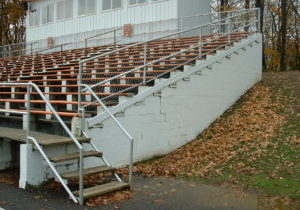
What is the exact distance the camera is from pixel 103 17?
2181cm

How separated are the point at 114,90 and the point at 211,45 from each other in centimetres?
482

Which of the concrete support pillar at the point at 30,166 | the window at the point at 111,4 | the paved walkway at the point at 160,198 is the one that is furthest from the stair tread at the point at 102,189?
the window at the point at 111,4

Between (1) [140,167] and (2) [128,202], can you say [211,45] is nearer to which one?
(1) [140,167]

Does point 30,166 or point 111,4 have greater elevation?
point 111,4

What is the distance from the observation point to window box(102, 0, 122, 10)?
21.1 metres

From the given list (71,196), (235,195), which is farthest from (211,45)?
(71,196)

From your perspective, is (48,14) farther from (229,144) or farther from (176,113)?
(229,144)

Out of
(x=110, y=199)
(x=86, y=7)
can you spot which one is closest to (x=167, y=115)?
(x=110, y=199)

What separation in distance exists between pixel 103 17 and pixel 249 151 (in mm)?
15281

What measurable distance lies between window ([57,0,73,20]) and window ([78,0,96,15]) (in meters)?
0.97

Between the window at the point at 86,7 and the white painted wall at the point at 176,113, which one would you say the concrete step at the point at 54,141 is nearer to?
the white painted wall at the point at 176,113

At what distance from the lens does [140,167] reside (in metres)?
8.62

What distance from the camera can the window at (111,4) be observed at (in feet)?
69.2

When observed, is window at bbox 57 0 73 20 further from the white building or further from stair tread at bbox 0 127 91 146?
stair tread at bbox 0 127 91 146
